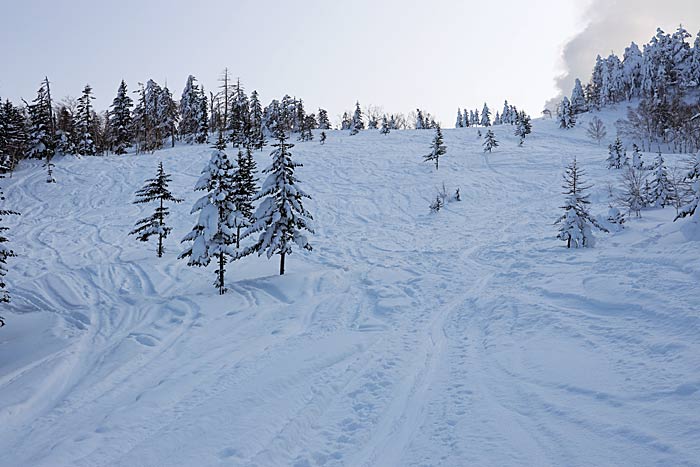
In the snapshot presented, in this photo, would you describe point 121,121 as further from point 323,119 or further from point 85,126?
point 323,119

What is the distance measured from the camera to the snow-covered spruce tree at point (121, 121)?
59.3 meters

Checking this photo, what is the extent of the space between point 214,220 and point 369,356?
907cm

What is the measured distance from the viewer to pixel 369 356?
352 inches

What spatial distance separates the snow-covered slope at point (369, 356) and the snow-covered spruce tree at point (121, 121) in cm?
4682

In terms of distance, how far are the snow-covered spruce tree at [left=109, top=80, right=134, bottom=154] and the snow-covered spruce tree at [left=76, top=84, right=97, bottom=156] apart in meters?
3.13

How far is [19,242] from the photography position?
80.7ft

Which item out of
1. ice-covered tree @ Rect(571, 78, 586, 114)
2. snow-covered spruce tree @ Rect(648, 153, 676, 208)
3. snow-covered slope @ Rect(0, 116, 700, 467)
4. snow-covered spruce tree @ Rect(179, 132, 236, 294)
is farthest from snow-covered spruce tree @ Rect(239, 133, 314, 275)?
A: ice-covered tree @ Rect(571, 78, 586, 114)

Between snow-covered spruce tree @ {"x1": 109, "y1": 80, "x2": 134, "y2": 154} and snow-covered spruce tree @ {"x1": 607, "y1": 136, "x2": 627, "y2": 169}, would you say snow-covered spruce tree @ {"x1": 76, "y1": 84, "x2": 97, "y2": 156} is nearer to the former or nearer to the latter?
snow-covered spruce tree @ {"x1": 109, "y1": 80, "x2": 134, "y2": 154}

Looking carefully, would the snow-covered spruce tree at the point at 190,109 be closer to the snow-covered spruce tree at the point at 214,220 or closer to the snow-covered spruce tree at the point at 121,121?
the snow-covered spruce tree at the point at 121,121

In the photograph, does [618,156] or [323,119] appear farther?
[323,119]

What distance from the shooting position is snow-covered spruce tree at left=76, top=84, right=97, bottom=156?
183 feet

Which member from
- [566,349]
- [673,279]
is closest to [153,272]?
[566,349]

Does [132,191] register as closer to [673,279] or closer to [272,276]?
[272,276]

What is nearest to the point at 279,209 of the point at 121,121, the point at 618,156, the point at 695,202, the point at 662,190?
the point at 695,202
